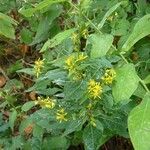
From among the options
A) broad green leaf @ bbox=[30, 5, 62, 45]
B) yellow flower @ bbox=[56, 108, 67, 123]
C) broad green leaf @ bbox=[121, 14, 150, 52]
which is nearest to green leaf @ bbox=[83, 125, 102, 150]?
yellow flower @ bbox=[56, 108, 67, 123]

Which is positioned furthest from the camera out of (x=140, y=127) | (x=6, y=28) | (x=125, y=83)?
(x=6, y=28)

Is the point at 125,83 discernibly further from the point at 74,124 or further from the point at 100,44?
the point at 74,124

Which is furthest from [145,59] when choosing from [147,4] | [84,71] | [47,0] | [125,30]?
[47,0]

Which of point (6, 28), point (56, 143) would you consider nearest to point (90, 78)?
point (56, 143)

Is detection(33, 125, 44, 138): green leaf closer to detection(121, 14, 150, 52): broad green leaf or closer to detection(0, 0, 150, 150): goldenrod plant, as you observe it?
detection(0, 0, 150, 150): goldenrod plant

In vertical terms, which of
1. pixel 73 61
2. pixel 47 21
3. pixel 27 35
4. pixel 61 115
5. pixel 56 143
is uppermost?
pixel 73 61
